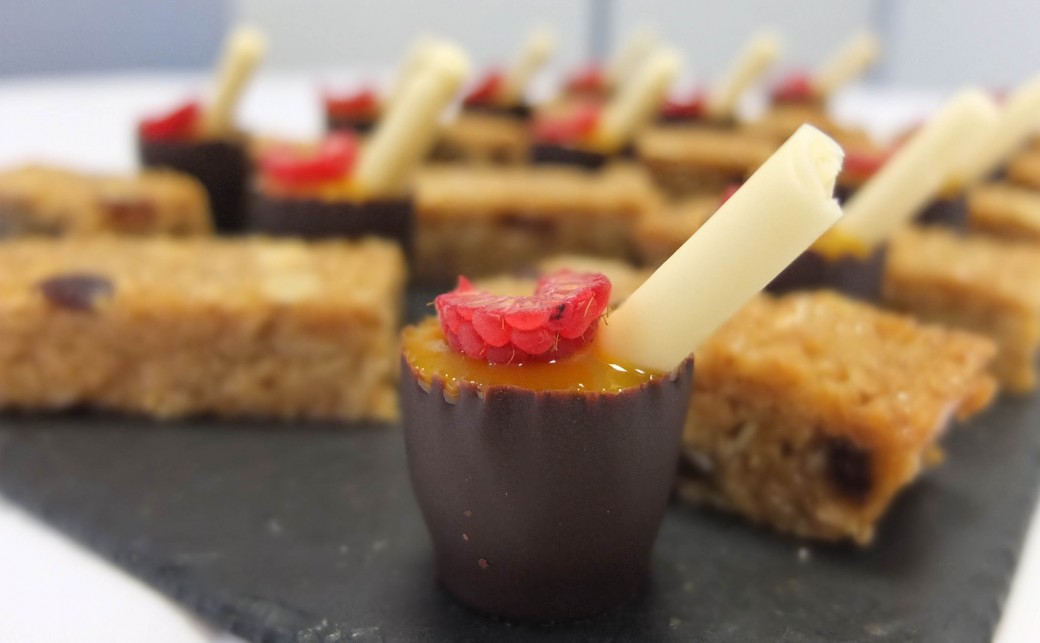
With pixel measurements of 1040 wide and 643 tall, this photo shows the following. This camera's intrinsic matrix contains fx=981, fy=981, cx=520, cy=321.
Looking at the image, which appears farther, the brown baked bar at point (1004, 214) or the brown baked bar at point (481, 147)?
the brown baked bar at point (481, 147)

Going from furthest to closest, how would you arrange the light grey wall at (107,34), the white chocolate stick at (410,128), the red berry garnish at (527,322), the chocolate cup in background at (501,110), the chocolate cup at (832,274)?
the light grey wall at (107,34)
the chocolate cup in background at (501,110)
the white chocolate stick at (410,128)
the chocolate cup at (832,274)
the red berry garnish at (527,322)

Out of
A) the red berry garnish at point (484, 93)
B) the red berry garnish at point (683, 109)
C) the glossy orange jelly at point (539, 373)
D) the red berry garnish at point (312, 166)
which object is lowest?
the red berry garnish at point (484, 93)

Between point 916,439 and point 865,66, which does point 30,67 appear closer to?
point 865,66

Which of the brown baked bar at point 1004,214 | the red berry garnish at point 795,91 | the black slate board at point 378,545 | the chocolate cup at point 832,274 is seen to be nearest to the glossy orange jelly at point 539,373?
the black slate board at point 378,545

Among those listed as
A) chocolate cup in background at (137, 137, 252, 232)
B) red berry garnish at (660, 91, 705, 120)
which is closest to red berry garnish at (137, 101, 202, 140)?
chocolate cup in background at (137, 137, 252, 232)

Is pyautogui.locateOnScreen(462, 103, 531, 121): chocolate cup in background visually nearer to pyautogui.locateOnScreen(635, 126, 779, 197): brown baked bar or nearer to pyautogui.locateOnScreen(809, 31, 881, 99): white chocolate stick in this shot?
pyautogui.locateOnScreen(635, 126, 779, 197): brown baked bar

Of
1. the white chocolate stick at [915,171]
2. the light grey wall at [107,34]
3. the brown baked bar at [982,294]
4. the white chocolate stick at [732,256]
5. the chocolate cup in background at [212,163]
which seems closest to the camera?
the white chocolate stick at [732,256]

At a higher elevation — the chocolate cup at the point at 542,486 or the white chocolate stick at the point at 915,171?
the white chocolate stick at the point at 915,171

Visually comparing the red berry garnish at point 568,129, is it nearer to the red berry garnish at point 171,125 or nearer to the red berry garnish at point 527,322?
the red berry garnish at point 171,125
